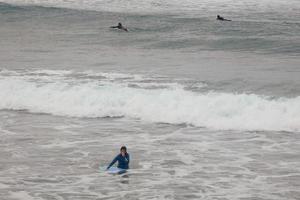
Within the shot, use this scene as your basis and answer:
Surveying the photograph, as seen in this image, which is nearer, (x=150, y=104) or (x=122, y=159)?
(x=122, y=159)

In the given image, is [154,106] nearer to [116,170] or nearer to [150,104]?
[150,104]

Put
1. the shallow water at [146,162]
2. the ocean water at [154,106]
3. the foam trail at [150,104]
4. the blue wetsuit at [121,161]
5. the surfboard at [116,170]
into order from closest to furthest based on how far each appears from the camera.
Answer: the shallow water at [146,162]
the ocean water at [154,106]
the surfboard at [116,170]
the blue wetsuit at [121,161]
the foam trail at [150,104]

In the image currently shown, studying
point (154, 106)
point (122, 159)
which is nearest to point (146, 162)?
point (122, 159)

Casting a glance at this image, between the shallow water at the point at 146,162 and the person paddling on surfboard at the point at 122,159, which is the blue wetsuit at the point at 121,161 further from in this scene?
the shallow water at the point at 146,162

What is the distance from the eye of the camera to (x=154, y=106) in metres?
25.3

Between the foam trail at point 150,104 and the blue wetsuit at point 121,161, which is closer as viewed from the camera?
the blue wetsuit at point 121,161

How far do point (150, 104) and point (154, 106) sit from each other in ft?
0.72

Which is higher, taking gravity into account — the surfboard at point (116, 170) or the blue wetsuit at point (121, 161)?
the blue wetsuit at point (121, 161)

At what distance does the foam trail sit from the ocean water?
0.15 ft

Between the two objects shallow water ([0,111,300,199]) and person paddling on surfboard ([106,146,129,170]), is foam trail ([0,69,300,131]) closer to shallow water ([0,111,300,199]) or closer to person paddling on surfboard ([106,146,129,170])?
shallow water ([0,111,300,199])

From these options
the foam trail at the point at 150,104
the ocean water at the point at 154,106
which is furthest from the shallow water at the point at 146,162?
the foam trail at the point at 150,104

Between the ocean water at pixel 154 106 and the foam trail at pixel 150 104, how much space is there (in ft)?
0.15

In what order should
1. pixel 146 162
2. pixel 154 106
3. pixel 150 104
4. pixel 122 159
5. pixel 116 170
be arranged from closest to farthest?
pixel 116 170
pixel 122 159
pixel 146 162
pixel 154 106
pixel 150 104

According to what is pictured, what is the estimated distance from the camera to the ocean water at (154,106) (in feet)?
57.2
